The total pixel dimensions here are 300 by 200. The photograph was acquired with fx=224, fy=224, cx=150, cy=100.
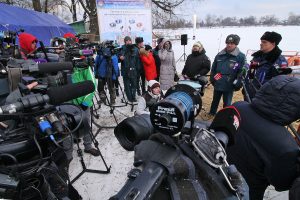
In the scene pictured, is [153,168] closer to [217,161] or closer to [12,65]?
[217,161]

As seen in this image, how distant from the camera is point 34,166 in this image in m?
1.05

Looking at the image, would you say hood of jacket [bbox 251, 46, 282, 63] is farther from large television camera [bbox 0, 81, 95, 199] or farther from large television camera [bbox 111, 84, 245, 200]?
large television camera [bbox 0, 81, 95, 199]

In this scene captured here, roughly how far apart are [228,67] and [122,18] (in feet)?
13.9

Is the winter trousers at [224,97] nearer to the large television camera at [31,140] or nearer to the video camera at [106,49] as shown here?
the video camera at [106,49]

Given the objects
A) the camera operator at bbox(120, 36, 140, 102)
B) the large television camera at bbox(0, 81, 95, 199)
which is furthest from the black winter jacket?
the large television camera at bbox(0, 81, 95, 199)

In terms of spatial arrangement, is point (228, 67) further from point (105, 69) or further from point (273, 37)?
point (105, 69)

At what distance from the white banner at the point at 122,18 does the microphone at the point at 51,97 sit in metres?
6.49

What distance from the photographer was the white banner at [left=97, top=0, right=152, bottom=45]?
23.4 ft

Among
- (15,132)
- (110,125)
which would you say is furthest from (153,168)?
(110,125)

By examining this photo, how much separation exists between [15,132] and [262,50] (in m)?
3.69

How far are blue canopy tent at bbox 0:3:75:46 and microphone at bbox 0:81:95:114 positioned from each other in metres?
9.36

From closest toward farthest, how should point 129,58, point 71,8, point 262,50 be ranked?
point 262,50
point 129,58
point 71,8

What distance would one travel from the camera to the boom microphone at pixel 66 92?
40.7 inches

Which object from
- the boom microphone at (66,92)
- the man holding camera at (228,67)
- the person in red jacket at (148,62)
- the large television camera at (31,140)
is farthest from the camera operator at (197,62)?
the large television camera at (31,140)
